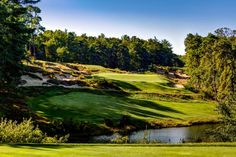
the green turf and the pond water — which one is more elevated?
the green turf

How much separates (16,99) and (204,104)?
41595mm

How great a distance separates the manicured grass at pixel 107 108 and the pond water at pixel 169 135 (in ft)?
17.2

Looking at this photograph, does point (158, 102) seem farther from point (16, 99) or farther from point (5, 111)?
point (5, 111)

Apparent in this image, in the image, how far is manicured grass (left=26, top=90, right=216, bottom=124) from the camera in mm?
60391

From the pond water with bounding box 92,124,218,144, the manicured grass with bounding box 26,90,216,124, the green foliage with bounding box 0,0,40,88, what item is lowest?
the pond water with bounding box 92,124,218,144

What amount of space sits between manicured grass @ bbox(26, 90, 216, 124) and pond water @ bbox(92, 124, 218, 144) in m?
5.23

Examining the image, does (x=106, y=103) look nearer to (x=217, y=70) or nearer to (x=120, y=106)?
A: (x=120, y=106)

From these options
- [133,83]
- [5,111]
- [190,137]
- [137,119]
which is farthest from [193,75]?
[5,111]

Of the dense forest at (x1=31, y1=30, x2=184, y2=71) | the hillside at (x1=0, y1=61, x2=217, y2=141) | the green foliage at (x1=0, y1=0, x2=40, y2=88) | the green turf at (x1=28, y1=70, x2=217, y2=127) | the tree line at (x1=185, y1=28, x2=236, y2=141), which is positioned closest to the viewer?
the green foliage at (x1=0, y1=0, x2=40, y2=88)

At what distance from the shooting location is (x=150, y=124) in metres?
61.7

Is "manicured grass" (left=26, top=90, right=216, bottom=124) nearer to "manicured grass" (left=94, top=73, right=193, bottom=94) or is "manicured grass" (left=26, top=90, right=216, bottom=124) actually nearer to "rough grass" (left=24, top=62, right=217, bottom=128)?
"rough grass" (left=24, top=62, right=217, bottom=128)

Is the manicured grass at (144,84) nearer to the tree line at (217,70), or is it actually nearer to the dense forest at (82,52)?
the tree line at (217,70)

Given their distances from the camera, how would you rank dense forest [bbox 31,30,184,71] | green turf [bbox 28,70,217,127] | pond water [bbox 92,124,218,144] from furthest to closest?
dense forest [bbox 31,30,184,71] → green turf [bbox 28,70,217,127] → pond water [bbox 92,124,218,144]

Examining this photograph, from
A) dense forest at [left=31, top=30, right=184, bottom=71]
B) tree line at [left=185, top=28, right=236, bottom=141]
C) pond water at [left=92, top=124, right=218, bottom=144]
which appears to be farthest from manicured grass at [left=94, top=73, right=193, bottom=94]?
dense forest at [left=31, top=30, right=184, bottom=71]
